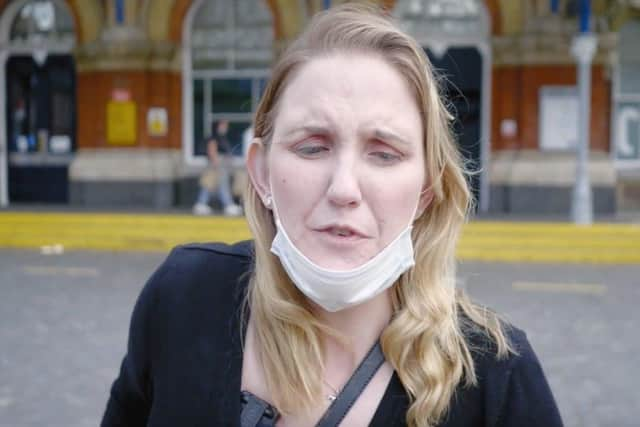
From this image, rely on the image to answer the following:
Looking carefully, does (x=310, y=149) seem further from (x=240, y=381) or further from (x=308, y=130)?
Result: (x=240, y=381)

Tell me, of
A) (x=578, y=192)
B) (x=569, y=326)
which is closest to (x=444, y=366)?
(x=569, y=326)

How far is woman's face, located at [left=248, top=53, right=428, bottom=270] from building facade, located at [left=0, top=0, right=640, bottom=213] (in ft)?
45.1

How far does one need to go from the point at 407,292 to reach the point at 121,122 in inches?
618

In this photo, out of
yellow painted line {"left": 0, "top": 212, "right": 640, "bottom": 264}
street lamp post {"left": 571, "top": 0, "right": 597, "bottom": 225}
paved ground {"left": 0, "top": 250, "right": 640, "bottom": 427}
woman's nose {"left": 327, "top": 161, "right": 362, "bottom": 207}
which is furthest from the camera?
street lamp post {"left": 571, "top": 0, "right": 597, "bottom": 225}

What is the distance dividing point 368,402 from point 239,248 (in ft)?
1.55

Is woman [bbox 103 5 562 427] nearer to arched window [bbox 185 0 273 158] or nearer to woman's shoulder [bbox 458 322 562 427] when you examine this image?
woman's shoulder [bbox 458 322 562 427]

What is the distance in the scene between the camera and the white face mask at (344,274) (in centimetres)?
144

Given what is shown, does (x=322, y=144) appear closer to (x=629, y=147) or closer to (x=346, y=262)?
(x=346, y=262)

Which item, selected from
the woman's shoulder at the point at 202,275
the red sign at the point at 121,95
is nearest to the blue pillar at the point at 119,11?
the red sign at the point at 121,95

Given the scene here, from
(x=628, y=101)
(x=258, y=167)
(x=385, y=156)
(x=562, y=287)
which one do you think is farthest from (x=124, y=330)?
(x=628, y=101)

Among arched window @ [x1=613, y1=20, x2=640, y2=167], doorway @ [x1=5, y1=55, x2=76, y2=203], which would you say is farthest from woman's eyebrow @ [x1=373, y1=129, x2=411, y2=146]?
doorway @ [x1=5, y1=55, x2=76, y2=203]

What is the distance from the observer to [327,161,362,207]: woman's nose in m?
1.41

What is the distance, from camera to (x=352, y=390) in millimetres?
1444

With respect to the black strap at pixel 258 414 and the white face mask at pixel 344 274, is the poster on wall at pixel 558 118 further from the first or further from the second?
the black strap at pixel 258 414
